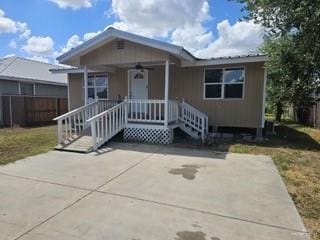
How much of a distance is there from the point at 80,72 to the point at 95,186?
968cm

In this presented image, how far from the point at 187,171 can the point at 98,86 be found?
8.63 meters

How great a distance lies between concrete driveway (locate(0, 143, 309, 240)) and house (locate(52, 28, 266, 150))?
2.46m

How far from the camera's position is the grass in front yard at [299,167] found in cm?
397

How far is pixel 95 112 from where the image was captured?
11.0 metres

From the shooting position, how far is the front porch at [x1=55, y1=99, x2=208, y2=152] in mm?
8625

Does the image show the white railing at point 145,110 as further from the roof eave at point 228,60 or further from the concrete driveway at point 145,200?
the concrete driveway at point 145,200

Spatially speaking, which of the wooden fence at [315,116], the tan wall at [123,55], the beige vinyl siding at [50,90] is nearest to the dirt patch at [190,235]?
the tan wall at [123,55]

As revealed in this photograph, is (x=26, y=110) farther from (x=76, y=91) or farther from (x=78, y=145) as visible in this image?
(x=78, y=145)

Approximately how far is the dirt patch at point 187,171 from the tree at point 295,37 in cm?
361

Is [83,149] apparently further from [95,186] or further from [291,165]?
[291,165]

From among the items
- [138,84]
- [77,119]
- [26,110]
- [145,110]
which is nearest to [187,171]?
[145,110]

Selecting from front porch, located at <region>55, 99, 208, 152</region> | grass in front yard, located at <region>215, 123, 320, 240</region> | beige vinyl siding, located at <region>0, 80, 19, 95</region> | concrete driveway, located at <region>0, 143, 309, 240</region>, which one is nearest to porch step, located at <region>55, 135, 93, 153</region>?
front porch, located at <region>55, 99, 208, 152</region>

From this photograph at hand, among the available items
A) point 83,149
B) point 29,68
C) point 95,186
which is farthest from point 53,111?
point 95,186

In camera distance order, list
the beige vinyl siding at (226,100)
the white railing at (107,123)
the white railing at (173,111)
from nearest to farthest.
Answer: the white railing at (107,123)
the white railing at (173,111)
the beige vinyl siding at (226,100)
